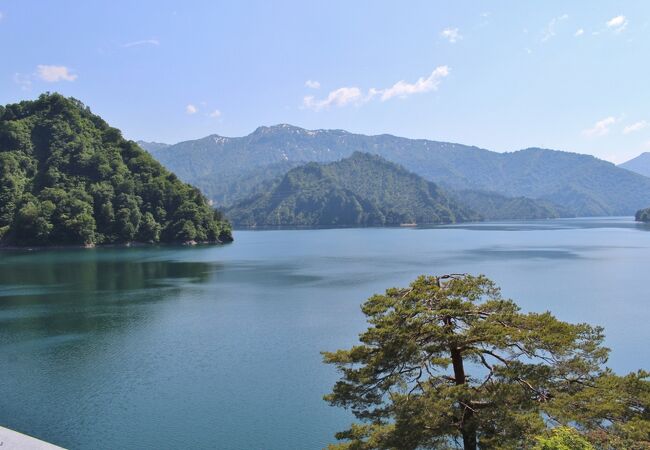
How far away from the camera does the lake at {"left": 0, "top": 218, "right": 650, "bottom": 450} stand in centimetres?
2294

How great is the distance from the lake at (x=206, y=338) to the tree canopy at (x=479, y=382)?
8.91 metres

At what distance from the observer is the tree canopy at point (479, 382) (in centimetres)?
1159

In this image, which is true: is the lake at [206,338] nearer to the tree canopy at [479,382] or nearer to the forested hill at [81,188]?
the tree canopy at [479,382]

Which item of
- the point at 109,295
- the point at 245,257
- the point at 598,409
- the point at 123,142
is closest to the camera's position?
the point at 598,409

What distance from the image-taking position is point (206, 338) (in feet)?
128

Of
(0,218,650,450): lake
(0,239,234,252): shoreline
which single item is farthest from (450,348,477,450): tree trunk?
(0,239,234,252): shoreline

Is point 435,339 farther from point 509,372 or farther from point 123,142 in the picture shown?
point 123,142

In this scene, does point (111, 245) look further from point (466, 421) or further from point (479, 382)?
point (466, 421)

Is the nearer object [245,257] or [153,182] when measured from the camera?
[245,257]

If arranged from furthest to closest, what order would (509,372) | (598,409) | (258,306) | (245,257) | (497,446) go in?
(245,257) < (258,306) < (509,372) < (497,446) < (598,409)

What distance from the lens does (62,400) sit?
2548cm

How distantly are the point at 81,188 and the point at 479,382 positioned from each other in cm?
14820

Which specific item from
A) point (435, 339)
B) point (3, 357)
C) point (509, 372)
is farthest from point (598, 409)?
point (3, 357)

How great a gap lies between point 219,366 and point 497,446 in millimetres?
23246
